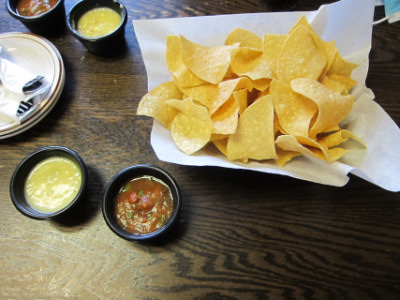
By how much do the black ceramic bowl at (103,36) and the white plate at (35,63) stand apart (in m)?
0.13

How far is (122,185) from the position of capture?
1136 millimetres

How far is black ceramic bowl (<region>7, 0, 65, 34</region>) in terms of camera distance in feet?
4.62

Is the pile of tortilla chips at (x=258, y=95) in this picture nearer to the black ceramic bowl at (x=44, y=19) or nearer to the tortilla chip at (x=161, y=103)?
the tortilla chip at (x=161, y=103)

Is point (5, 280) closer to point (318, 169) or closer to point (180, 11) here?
point (318, 169)

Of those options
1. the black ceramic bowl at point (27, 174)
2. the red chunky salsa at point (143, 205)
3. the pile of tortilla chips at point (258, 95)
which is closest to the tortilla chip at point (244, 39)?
the pile of tortilla chips at point (258, 95)

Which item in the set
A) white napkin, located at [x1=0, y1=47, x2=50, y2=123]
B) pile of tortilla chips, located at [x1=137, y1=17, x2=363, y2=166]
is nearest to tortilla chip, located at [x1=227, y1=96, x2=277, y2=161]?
pile of tortilla chips, located at [x1=137, y1=17, x2=363, y2=166]

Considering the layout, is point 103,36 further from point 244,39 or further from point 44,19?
point 244,39

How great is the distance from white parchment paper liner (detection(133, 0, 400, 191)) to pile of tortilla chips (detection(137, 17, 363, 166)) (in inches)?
1.7

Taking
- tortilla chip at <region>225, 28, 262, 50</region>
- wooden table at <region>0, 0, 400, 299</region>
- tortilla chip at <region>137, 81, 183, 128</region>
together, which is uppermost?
tortilla chip at <region>225, 28, 262, 50</region>

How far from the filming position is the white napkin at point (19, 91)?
4.20 feet

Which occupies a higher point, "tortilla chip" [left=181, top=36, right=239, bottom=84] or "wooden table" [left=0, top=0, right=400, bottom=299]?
"tortilla chip" [left=181, top=36, right=239, bottom=84]

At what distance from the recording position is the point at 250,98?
1.26m

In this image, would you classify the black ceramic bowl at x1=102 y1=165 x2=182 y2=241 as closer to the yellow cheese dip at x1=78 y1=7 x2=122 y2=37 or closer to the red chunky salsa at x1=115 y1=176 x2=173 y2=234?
the red chunky salsa at x1=115 y1=176 x2=173 y2=234

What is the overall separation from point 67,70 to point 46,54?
0.10m
